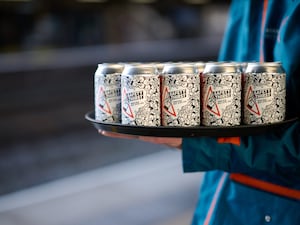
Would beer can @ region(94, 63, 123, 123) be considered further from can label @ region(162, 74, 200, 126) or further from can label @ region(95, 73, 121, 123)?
can label @ region(162, 74, 200, 126)

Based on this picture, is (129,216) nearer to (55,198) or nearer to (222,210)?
(55,198)

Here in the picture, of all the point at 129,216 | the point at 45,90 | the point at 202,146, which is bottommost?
the point at 129,216

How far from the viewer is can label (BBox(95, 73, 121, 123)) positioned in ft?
3.22

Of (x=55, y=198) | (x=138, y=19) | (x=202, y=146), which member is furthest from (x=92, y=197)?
(x=138, y=19)

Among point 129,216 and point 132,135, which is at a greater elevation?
point 132,135

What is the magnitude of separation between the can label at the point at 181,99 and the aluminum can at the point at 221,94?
0.02 metres

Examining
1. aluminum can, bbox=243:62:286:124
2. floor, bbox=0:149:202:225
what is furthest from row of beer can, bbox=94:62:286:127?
floor, bbox=0:149:202:225

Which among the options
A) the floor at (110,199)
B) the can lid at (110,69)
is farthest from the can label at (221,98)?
the floor at (110,199)

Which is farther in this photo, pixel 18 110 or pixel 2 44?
pixel 2 44

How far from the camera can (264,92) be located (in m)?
0.94

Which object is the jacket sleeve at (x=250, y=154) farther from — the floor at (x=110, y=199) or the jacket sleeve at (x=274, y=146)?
the floor at (x=110, y=199)

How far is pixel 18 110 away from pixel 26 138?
1.93 feet

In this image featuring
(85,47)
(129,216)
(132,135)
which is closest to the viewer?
(132,135)

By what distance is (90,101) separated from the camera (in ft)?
20.3
